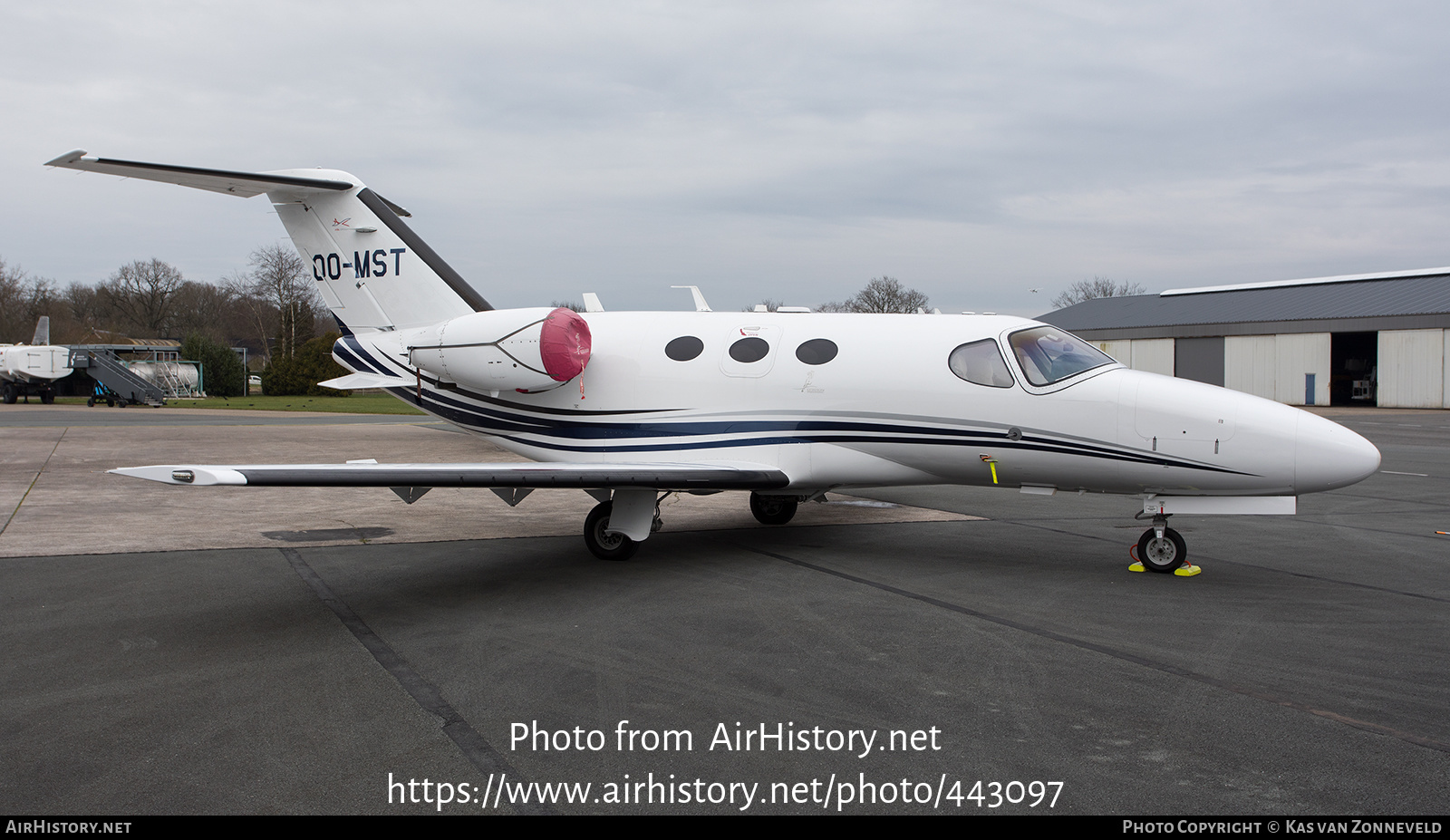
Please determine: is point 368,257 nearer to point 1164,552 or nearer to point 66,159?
point 66,159

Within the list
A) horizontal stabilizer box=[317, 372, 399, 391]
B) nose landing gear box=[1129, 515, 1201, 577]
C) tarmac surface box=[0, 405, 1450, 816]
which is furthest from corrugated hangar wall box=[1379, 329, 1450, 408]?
horizontal stabilizer box=[317, 372, 399, 391]

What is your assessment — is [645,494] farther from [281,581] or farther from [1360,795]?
[1360,795]

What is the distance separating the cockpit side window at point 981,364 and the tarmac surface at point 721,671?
1.81m

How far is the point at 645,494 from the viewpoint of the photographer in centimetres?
868

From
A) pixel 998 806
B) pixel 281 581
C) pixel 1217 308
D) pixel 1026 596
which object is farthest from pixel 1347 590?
pixel 1217 308

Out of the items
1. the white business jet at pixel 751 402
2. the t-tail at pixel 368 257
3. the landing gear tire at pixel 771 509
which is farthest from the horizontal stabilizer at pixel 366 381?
the landing gear tire at pixel 771 509

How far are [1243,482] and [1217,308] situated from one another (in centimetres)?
4953

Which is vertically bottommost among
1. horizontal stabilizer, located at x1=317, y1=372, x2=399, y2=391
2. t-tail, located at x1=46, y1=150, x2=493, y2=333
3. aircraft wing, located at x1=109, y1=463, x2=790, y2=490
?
aircraft wing, located at x1=109, y1=463, x2=790, y2=490

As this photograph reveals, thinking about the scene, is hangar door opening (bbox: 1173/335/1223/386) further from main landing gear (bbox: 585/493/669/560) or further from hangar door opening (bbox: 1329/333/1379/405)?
main landing gear (bbox: 585/493/669/560)

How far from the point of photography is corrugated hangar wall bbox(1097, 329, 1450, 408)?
41219mm

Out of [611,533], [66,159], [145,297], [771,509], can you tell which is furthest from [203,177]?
[145,297]

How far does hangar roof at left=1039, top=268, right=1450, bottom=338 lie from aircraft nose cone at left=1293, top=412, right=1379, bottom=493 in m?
43.1

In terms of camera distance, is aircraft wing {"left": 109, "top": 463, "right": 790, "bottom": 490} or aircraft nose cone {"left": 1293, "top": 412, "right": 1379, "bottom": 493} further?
aircraft nose cone {"left": 1293, "top": 412, "right": 1379, "bottom": 493}

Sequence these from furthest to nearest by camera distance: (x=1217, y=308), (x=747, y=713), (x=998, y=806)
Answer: (x=1217, y=308), (x=747, y=713), (x=998, y=806)
